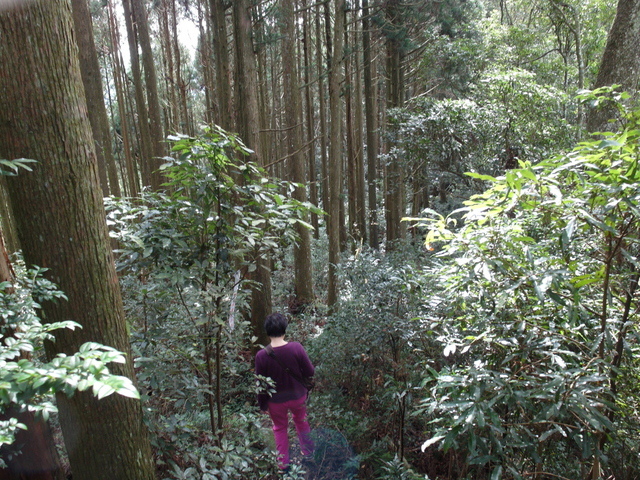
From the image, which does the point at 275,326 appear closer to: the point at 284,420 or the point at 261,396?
the point at 261,396

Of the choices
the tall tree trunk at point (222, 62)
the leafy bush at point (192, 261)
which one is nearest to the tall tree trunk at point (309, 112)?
the tall tree trunk at point (222, 62)

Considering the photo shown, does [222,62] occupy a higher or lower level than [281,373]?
higher

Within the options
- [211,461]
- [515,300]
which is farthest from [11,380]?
[515,300]

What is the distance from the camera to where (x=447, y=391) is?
223 cm

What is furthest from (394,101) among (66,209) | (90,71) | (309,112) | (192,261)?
(66,209)

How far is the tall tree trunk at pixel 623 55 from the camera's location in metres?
4.71

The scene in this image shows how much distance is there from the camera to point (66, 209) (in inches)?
73.2

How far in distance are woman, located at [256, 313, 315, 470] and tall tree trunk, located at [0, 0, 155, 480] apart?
180 cm

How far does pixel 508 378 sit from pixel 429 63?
11680 mm

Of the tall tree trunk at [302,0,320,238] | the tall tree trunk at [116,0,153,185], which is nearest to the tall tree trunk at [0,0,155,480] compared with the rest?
the tall tree trunk at [302,0,320,238]

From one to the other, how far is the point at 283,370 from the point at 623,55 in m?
5.40

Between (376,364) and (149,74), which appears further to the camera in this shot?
(149,74)

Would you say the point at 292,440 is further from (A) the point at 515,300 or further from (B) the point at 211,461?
(A) the point at 515,300

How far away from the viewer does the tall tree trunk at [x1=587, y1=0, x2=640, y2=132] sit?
471 cm
